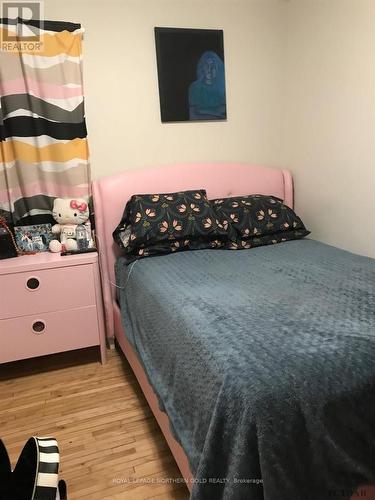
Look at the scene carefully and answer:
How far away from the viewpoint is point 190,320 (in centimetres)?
134

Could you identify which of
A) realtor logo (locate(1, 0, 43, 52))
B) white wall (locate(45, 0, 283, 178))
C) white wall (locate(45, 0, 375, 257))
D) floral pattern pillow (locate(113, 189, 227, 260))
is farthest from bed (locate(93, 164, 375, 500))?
realtor logo (locate(1, 0, 43, 52))

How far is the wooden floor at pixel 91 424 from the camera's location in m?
1.49

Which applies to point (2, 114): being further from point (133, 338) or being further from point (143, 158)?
point (133, 338)

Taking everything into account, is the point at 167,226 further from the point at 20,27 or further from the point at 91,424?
the point at 20,27

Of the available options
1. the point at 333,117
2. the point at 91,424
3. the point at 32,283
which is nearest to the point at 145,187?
the point at 32,283

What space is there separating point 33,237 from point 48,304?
425 mm

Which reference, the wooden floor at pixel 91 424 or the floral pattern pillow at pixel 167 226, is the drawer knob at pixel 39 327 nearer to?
the wooden floor at pixel 91 424

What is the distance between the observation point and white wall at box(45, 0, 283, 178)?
2.35m

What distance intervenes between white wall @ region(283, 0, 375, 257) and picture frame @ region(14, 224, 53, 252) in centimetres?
177

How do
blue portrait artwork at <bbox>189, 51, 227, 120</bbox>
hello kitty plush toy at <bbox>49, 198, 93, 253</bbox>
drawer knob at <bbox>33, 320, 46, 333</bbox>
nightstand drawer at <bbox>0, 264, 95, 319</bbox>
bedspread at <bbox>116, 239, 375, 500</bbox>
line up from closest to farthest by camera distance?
1. bedspread at <bbox>116, 239, 375, 500</bbox>
2. nightstand drawer at <bbox>0, 264, 95, 319</bbox>
3. drawer knob at <bbox>33, 320, 46, 333</bbox>
4. hello kitty plush toy at <bbox>49, 198, 93, 253</bbox>
5. blue portrait artwork at <bbox>189, 51, 227, 120</bbox>

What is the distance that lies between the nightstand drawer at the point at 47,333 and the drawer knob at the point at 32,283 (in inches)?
6.4

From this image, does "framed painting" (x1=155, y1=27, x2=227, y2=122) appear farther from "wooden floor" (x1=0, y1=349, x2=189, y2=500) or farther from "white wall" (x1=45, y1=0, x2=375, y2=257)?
"wooden floor" (x1=0, y1=349, x2=189, y2=500)

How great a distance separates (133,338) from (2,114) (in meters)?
1.45

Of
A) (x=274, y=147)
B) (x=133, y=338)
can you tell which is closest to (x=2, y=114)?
(x=133, y=338)
